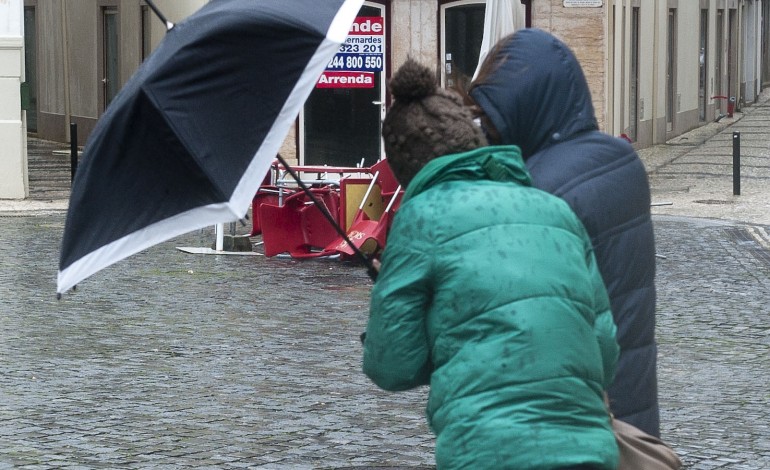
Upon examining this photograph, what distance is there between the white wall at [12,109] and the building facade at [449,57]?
2.50 m

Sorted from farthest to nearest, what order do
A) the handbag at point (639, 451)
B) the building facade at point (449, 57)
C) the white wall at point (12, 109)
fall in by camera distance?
1. the building facade at point (449, 57)
2. the white wall at point (12, 109)
3. the handbag at point (639, 451)

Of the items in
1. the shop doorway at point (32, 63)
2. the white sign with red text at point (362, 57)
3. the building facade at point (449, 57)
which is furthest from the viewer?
the shop doorway at point (32, 63)

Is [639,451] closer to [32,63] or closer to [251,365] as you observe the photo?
[251,365]

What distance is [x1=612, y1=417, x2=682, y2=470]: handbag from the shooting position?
2996mm

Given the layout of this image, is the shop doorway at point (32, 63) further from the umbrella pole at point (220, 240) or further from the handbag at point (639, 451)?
the handbag at point (639, 451)

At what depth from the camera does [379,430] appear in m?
6.58

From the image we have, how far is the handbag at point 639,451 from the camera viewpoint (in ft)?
9.83

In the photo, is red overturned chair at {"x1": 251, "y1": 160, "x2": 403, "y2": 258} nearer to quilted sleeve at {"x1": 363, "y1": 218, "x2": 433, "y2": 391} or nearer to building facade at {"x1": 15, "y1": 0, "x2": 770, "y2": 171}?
building facade at {"x1": 15, "y1": 0, "x2": 770, "y2": 171}

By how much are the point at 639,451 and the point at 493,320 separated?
0.53m

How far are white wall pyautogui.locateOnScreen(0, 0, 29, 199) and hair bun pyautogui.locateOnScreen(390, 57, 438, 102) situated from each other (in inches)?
616

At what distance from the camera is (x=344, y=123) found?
19.8 meters

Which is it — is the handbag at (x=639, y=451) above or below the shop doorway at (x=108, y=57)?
below

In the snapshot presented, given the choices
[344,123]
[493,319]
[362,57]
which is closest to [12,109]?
[344,123]

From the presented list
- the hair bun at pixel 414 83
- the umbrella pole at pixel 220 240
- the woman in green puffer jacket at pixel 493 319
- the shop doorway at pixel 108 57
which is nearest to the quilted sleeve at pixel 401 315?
the woman in green puffer jacket at pixel 493 319
